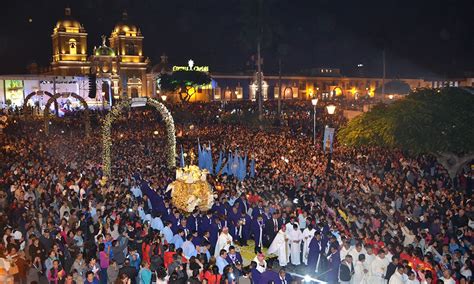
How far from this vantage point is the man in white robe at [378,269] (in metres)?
10.4

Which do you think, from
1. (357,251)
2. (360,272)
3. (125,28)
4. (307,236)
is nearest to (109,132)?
(307,236)

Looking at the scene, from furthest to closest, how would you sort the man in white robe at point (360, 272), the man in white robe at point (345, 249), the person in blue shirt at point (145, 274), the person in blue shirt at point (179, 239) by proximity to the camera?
1. the person in blue shirt at point (179, 239)
2. the man in white robe at point (345, 249)
3. the man in white robe at point (360, 272)
4. the person in blue shirt at point (145, 274)

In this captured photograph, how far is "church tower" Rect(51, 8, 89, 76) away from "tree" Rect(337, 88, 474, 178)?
5487cm

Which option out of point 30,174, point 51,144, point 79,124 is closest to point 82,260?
point 30,174

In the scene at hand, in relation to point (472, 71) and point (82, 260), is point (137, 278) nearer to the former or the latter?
point (82, 260)

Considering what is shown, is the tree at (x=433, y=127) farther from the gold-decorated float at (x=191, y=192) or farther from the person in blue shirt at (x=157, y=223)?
the person in blue shirt at (x=157, y=223)

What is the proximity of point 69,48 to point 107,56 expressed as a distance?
17.4ft

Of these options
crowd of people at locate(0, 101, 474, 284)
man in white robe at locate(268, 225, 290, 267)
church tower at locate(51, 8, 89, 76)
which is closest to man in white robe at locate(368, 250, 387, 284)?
crowd of people at locate(0, 101, 474, 284)

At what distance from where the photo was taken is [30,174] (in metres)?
18.3

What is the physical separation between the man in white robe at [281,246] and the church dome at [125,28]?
65271 mm

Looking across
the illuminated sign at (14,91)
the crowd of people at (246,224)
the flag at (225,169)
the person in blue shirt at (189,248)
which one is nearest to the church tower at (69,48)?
the illuminated sign at (14,91)

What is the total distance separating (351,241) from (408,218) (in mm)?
2937

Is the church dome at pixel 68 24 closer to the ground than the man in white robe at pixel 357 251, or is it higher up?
higher up

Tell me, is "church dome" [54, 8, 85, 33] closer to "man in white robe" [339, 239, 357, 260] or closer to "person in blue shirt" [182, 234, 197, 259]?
"person in blue shirt" [182, 234, 197, 259]
